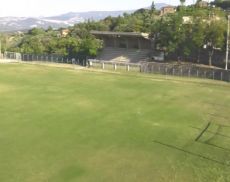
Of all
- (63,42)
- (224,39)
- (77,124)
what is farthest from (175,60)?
(77,124)

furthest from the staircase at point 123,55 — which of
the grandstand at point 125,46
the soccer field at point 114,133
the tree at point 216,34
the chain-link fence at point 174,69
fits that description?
the soccer field at point 114,133

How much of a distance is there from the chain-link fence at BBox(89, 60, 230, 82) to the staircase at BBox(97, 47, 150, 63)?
35.2ft

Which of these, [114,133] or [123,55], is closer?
Answer: [114,133]

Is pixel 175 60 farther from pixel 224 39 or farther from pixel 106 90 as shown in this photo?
pixel 106 90

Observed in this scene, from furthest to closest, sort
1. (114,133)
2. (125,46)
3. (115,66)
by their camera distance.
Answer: (125,46) < (115,66) < (114,133)

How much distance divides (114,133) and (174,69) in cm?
3253

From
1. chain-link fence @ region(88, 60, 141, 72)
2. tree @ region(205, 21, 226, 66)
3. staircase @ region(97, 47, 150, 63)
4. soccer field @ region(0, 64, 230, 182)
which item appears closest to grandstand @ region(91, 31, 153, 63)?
staircase @ region(97, 47, 150, 63)

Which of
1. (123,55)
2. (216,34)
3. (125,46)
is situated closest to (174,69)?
(216,34)

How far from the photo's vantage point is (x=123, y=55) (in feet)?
249

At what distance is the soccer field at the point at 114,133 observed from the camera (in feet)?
56.8

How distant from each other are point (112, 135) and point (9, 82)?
24.9 m

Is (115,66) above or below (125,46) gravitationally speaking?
below

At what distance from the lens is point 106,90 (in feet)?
128

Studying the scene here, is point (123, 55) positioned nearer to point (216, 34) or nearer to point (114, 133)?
point (216, 34)
